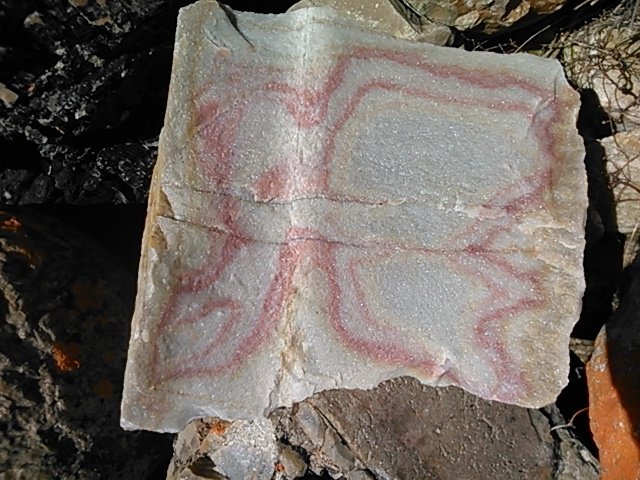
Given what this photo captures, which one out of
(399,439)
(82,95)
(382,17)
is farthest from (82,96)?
(399,439)

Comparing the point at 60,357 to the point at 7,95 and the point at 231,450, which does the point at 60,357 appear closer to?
the point at 231,450

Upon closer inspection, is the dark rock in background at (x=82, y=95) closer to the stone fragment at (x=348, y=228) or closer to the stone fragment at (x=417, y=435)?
the stone fragment at (x=348, y=228)

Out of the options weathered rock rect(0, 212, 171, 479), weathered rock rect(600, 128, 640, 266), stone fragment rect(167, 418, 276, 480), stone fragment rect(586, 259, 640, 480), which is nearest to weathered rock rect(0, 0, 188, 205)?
weathered rock rect(0, 212, 171, 479)

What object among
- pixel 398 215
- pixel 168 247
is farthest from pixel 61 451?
pixel 398 215

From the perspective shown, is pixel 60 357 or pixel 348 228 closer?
pixel 348 228

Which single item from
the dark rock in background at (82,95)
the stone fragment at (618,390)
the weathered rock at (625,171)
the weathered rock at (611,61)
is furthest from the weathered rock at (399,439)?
the weathered rock at (611,61)
